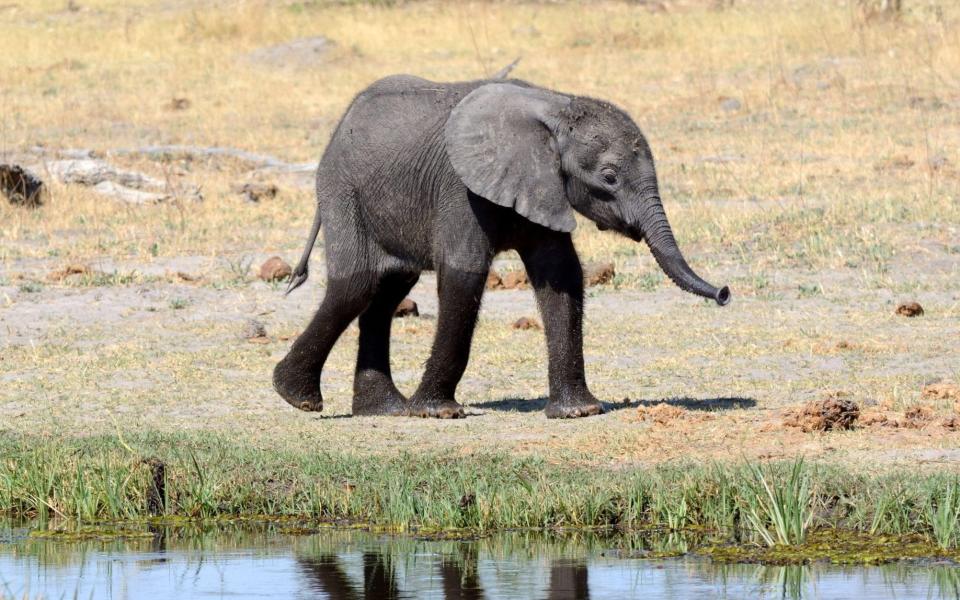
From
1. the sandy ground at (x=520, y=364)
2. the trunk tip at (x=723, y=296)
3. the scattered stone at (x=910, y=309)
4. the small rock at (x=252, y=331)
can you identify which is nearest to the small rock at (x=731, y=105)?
the sandy ground at (x=520, y=364)

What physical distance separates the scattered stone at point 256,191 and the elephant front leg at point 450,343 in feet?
31.2

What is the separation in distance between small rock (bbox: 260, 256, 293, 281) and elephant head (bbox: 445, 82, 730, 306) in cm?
547

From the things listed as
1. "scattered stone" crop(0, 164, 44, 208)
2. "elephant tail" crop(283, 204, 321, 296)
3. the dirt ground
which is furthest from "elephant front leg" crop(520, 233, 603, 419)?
"scattered stone" crop(0, 164, 44, 208)

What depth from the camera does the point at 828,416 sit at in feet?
29.1

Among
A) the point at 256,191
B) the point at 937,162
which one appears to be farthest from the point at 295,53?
the point at 937,162

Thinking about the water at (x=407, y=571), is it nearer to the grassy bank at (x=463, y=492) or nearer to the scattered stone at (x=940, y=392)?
the grassy bank at (x=463, y=492)

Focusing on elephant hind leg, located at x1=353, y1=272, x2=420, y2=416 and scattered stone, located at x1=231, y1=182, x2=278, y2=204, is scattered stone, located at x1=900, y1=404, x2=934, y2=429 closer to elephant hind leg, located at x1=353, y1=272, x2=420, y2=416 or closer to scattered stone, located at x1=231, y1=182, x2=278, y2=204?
elephant hind leg, located at x1=353, y1=272, x2=420, y2=416

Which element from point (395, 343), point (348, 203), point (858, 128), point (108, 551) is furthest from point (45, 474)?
point (858, 128)

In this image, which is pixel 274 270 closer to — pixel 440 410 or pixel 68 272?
pixel 68 272

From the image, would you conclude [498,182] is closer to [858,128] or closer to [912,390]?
[912,390]

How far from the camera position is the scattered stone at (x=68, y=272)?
14820 mm

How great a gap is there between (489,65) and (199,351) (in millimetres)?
17129

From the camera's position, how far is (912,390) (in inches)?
403

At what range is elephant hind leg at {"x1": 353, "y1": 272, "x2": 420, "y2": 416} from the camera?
33.9ft
